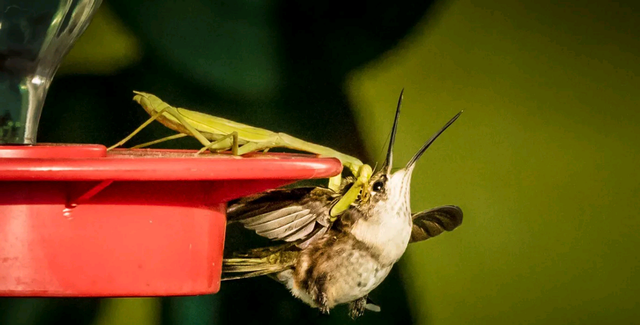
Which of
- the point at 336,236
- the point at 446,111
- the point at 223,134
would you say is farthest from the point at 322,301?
the point at 446,111

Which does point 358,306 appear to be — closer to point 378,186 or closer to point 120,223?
point 378,186

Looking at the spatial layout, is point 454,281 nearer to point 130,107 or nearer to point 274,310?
point 274,310

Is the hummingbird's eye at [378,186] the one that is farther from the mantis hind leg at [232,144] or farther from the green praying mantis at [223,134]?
the mantis hind leg at [232,144]

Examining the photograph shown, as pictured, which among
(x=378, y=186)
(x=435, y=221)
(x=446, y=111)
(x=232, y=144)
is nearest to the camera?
(x=232, y=144)

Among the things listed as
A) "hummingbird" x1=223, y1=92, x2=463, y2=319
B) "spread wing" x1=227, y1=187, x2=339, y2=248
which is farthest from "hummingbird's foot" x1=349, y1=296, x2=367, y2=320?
"spread wing" x1=227, y1=187, x2=339, y2=248

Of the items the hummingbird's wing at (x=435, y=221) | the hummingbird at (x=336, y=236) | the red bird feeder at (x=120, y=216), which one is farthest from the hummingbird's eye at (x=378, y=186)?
the red bird feeder at (x=120, y=216)

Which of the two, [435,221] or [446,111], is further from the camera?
[446,111]

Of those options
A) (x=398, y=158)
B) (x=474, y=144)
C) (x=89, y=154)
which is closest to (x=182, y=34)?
(x=398, y=158)
